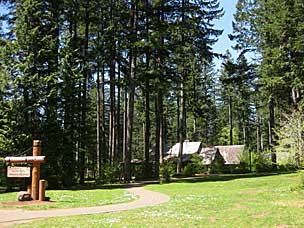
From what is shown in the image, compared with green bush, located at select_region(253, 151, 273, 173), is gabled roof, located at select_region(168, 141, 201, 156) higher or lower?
higher

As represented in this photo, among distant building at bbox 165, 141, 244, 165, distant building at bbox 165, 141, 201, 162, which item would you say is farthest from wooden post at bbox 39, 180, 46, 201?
distant building at bbox 165, 141, 201, 162

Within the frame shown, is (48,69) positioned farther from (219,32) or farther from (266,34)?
(266,34)

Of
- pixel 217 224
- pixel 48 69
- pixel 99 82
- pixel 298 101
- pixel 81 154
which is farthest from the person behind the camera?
pixel 99 82

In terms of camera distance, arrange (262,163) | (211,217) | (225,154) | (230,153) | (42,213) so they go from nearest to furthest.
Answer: (211,217)
(42,213)
(262,163)
(230,153)
(225,154)

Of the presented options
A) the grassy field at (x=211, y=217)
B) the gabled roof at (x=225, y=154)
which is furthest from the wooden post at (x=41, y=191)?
the gabled roof at (x=225, y=154)

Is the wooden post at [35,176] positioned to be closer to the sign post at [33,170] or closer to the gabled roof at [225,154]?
the sign post at [33,170]

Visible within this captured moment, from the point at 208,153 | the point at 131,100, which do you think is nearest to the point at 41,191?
the point at 131,100

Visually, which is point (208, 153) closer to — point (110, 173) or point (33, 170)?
point (110, 173)

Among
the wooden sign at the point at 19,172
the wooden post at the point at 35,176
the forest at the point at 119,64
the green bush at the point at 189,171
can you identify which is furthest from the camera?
the green bush at the point at 189,171

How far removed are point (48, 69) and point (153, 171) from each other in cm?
1383

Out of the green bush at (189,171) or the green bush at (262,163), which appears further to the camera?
the green bush at (262,163)

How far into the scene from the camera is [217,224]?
31.2 ft

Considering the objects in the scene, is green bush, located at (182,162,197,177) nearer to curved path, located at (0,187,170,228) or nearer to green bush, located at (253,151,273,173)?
green bush, located at (253,151,273,173)

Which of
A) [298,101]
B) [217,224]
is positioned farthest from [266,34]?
[217,224]
